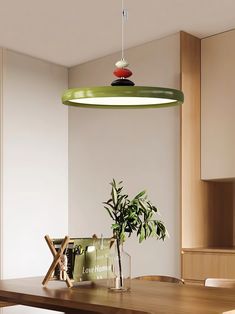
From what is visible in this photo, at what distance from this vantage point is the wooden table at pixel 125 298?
8.03ft

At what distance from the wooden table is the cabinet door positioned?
6.53ft

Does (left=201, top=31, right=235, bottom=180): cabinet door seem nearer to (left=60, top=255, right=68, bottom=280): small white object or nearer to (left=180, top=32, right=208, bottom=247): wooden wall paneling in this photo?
(left=180, top=32, right=208, bottom=247): wooden wall paneling

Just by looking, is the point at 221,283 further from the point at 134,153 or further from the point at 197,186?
the point at 134,153

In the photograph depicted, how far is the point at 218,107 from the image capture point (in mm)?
5117

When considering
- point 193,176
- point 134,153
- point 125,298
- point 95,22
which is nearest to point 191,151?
point 193,176

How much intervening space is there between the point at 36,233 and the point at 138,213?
2.93 metres

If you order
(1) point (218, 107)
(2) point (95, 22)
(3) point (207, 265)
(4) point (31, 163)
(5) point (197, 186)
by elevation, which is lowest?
(3) point (207, 265)

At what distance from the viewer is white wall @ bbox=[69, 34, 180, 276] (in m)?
5.18

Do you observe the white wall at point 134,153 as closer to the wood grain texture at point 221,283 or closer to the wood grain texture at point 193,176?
the wood grain texture at point 193,176

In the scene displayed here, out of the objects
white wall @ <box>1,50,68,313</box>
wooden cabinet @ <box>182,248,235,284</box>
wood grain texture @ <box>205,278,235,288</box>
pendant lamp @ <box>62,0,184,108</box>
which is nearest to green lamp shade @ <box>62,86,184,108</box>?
pendant lamp @ <box>62,0,184,108</box>

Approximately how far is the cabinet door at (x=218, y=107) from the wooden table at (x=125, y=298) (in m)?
1.99

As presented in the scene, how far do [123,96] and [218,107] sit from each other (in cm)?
231

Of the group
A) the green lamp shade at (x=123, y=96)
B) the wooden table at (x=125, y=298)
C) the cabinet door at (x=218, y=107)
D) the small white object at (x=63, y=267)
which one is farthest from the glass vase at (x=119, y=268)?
the cabinet door at (x=218, y=107)

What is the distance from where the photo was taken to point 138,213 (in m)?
3.02
